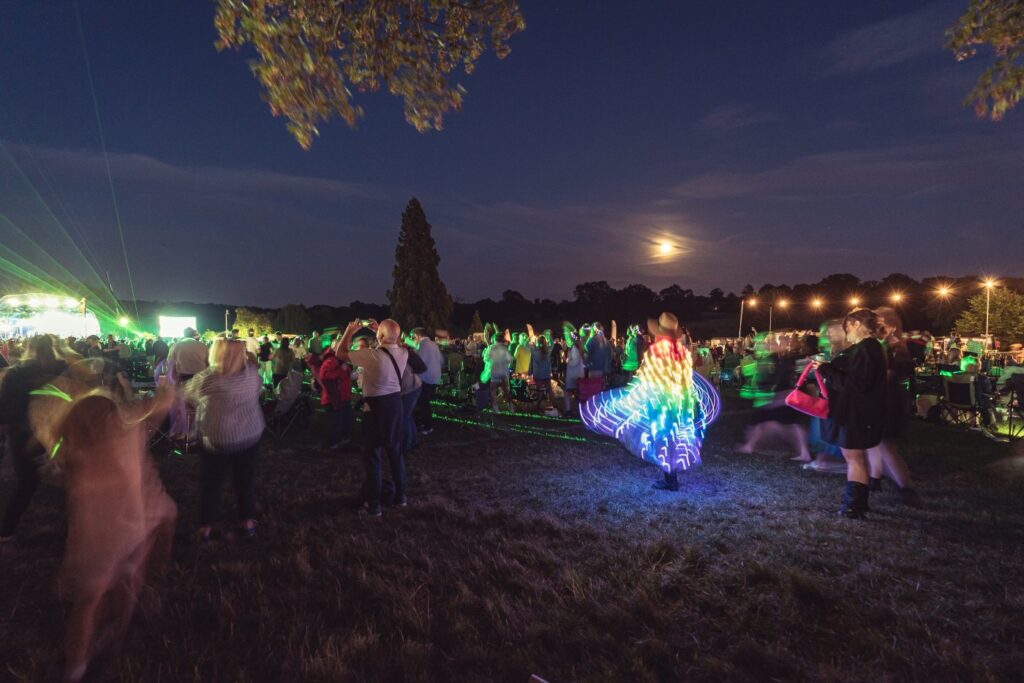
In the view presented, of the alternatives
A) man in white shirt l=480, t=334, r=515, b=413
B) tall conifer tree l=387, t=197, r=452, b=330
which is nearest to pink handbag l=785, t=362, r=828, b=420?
man in white shirt l=480, t=334, r=515, b=413

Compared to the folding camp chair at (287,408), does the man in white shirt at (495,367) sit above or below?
above

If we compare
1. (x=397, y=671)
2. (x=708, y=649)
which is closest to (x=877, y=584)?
(x=708, y=649)

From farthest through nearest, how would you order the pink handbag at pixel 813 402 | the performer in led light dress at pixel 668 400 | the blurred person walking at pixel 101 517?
the performer in led light dress at pixel 668 400
the pink handbag at pixel 813 402
the blurred person walking at pixel 101 517

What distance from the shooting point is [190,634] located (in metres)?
3.42

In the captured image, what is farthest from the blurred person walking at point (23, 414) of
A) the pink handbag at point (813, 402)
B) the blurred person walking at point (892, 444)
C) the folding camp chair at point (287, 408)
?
the blurred person walking at point (892, 444)

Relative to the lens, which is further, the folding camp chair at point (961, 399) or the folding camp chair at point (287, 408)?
the folding camp chair at point (961, 399)

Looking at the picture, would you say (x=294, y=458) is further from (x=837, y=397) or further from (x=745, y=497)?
(x=837, y=397)

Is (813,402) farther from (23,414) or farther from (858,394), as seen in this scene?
(23,414)

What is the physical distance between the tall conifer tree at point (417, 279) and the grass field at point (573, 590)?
4231 cm

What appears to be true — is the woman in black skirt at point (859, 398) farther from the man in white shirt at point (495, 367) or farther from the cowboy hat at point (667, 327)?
the man in white shirt at point (495, 367)

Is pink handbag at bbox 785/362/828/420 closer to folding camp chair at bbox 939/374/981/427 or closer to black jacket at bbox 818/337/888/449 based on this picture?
black jacket at bbox 818/337/888/449

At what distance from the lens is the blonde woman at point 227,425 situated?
481cm


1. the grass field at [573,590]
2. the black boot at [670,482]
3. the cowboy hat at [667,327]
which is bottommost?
the grass field at [573,590]

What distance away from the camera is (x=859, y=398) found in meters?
5.35
